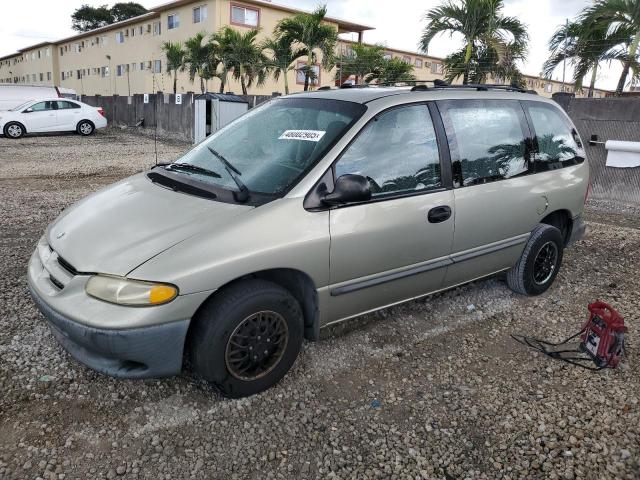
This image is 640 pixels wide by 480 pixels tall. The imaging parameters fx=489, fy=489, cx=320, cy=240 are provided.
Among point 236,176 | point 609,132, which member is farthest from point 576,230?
point 609,132

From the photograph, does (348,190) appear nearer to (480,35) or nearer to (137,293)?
(137,293)

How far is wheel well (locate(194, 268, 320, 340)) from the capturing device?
9.36 ft

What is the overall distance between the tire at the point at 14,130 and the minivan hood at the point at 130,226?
1774 centimetres

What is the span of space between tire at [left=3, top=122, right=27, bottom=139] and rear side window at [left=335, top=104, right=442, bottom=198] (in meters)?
18.9

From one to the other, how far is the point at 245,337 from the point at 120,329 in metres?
0.65

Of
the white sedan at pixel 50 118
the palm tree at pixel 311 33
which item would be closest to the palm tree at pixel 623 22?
the palm tree at pixel 311 33

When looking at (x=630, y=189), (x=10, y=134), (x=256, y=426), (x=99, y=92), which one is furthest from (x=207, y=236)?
(x=99, y=92)

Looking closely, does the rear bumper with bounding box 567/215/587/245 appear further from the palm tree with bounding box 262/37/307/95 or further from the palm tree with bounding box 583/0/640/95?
the palm tree with bounding box 262/37/307/95

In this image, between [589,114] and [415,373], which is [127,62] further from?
[415,373]

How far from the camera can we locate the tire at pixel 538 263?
4.19 m

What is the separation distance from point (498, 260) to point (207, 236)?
8.24ft

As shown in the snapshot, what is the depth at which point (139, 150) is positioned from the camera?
50.2ft

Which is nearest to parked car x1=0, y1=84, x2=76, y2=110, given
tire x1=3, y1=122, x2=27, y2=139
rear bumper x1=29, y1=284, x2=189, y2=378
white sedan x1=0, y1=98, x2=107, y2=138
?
white sedan x1=0, y1=98, x2=107, y2=138

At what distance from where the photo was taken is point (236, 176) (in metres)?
3.09
